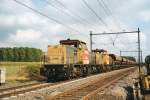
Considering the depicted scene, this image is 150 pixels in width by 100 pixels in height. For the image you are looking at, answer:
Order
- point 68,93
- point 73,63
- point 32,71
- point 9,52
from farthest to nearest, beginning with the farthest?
point 9,52 < point 32,71 < point 73,63 < point 68,93

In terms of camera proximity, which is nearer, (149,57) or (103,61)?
(149,57)

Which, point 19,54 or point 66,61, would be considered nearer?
point 66,61

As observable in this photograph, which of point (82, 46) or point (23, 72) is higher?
point (82, 46)

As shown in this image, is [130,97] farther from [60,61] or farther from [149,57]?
[60,61]

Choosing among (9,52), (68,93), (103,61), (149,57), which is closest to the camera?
(149,57)

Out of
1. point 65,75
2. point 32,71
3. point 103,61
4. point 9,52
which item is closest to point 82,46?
point 65,75

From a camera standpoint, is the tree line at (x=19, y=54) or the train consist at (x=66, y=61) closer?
the train consist at (x=66, y=61)

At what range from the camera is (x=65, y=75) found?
76.5 feet

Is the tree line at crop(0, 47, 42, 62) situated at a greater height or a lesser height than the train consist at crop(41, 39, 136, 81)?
greater

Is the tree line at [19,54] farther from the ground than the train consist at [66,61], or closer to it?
farther from the ground

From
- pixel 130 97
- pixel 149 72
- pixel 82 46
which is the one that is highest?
pixel 82 46

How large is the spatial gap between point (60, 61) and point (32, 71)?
9982mm

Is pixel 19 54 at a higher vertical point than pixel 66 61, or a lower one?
higher

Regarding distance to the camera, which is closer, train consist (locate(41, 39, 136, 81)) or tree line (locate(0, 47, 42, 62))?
train consist (locate(41, 39, 136, 81))
